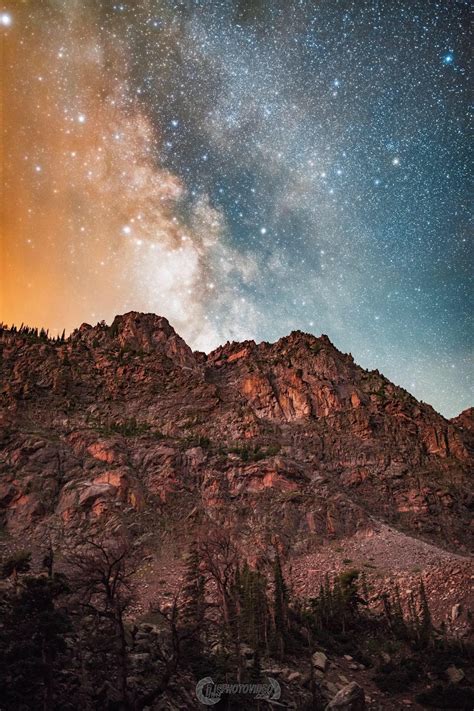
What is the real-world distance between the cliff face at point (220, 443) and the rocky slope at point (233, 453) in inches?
11.0

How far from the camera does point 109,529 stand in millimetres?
55969

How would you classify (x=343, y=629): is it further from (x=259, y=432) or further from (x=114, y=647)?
(x=259, y=432)

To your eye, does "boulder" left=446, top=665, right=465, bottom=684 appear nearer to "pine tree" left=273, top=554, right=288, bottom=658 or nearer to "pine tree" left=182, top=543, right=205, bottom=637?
"pine tree" left=273, top=554, right=288, bottom=658

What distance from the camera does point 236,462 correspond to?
76250 mm

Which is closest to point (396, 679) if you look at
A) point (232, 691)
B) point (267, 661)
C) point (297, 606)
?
point (267, 661)

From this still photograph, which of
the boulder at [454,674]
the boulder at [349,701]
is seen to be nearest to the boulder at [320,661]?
the boulder at [349,701]

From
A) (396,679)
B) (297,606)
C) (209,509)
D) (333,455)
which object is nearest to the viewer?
(396,679)

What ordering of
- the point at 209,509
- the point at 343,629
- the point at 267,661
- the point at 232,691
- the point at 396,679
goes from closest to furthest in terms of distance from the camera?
the point at 232,691
the point at 396,679
the point at 267,661
the point at 343,629
the point at 209,509

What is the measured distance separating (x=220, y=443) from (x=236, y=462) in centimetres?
937

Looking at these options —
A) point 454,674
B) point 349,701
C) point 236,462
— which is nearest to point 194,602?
point 349,701

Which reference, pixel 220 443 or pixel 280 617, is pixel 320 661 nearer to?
Answer: pixel 280 617

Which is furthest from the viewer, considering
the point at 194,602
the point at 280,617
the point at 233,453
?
the point at 233,453

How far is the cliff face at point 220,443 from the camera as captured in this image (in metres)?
63.0

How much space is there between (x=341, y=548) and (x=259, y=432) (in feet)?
110
